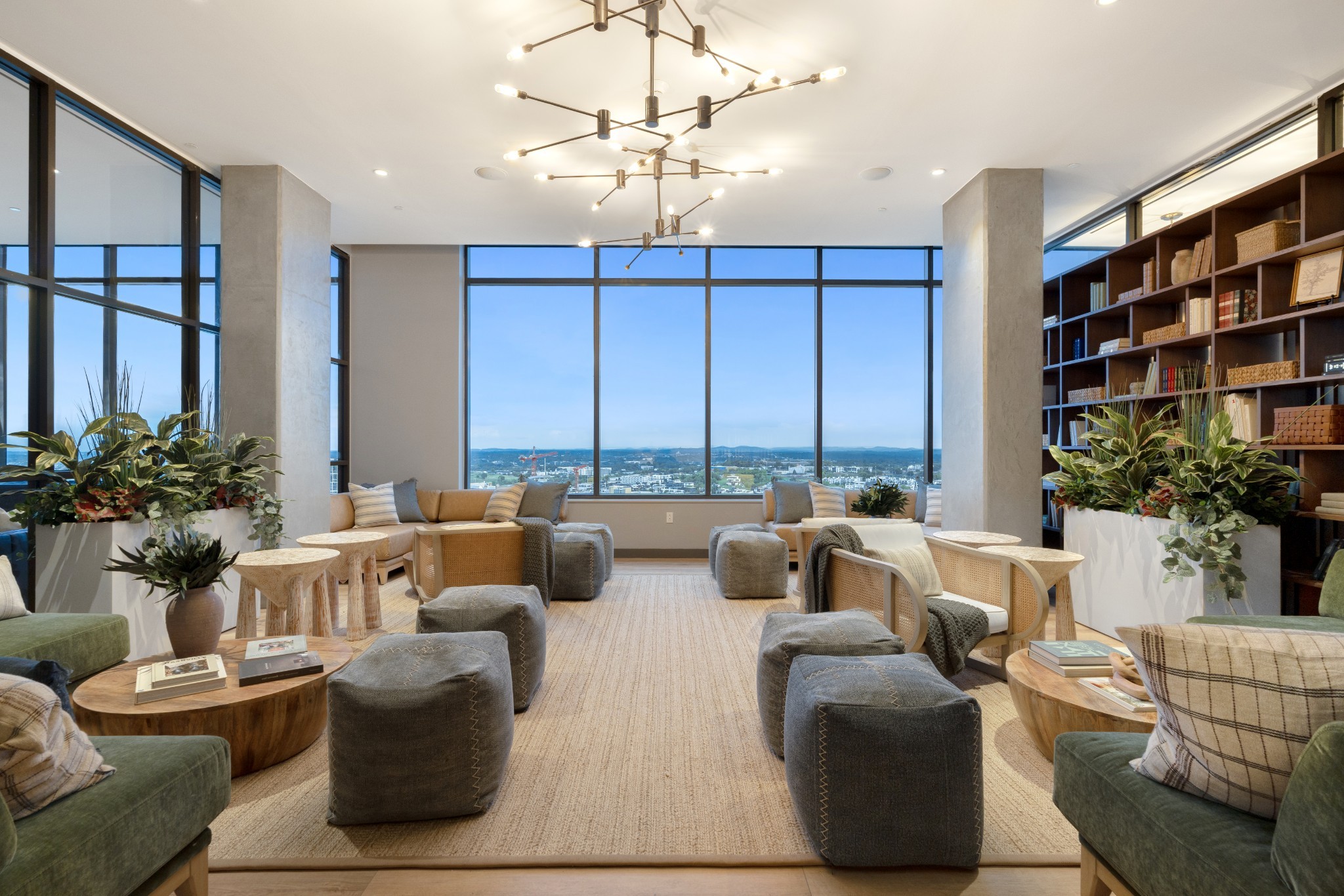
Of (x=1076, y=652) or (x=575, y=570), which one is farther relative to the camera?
(x=575, y=570)

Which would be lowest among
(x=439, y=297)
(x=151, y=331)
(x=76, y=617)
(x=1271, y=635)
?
(x=76, y=617)

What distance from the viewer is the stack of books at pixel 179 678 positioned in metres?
2.22

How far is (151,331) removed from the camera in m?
4.45

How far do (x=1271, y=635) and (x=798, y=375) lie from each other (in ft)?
20.8

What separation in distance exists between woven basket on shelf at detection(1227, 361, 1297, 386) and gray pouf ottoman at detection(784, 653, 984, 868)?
11.3ft

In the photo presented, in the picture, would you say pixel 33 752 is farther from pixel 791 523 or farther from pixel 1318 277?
pixel 791 523

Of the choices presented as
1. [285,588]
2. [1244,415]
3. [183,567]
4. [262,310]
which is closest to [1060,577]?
[1244,415]

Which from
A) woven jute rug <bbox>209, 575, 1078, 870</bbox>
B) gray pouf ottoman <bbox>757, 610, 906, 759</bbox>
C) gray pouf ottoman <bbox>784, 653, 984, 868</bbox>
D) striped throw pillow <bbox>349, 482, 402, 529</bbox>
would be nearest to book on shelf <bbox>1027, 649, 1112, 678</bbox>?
woven jute rug <bbox>209, 575, 1078, 870</bbox>

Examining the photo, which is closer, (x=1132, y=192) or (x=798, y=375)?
(x=1132, y=192)

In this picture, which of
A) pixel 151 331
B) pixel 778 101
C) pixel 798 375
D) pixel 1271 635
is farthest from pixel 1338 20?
pixel 151 331

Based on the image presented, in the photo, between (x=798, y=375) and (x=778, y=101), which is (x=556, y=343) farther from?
(x=778, y=101)

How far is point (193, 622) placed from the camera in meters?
2.77

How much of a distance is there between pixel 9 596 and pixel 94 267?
7.06 feet

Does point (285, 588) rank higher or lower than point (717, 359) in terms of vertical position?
lower
